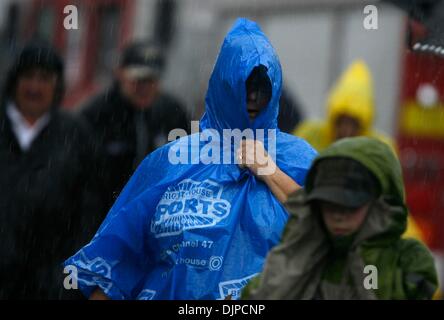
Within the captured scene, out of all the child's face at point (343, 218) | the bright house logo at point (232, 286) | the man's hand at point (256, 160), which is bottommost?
the bright house logo at point (232, 286)

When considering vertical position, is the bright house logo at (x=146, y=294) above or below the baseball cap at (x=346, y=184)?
below

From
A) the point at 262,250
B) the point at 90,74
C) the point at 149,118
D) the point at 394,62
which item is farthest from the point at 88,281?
the point at 90,74

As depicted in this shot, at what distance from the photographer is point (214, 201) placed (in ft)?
15.7

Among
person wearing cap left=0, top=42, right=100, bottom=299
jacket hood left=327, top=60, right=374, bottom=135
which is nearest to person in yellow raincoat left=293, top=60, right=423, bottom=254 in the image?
jacket hood left=327, top=60, right=374, bottom=135

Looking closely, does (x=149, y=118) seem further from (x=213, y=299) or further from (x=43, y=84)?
(x=213, y=299)

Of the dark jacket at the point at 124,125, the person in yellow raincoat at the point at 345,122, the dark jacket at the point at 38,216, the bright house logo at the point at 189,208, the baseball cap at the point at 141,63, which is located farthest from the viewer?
the baseball cap at the point at 141,63

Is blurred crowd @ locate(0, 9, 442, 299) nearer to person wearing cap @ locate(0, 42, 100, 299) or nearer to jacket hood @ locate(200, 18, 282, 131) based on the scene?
person wearing cap @ locate(0, 42, 100, 299)

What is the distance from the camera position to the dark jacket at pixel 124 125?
7.71m

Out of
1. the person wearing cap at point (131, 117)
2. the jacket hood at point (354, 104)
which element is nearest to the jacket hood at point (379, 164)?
the person wearing cap at point (131, 117)

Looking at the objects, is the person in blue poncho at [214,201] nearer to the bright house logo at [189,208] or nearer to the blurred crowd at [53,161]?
the bright house logo at [189,208]

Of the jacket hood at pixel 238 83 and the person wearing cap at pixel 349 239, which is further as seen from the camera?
the jacket hood at pixel 238 83

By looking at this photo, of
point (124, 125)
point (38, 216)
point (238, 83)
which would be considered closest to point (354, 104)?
point (124, 125)

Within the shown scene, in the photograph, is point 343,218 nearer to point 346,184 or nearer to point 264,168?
point 346,184

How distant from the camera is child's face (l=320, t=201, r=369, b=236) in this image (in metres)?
3.83
